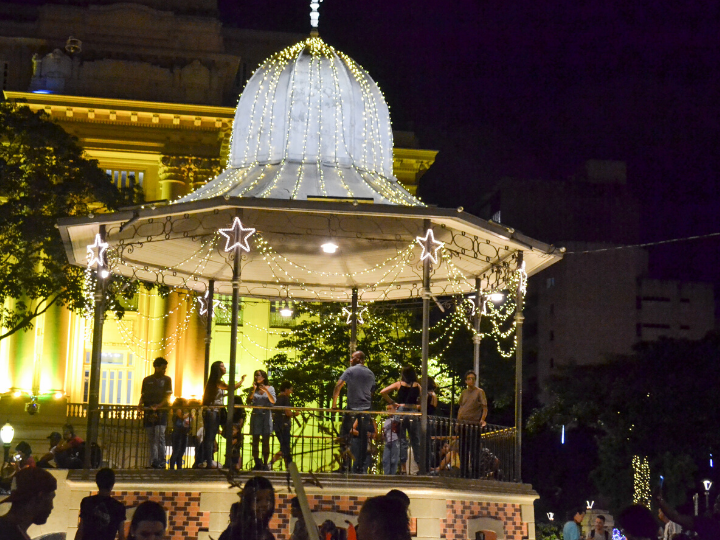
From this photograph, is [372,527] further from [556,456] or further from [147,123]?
[556,456]

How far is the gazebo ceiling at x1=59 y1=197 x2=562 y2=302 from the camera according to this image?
19.2 metres

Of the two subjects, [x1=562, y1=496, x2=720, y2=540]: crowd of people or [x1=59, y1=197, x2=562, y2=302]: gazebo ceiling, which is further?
[x1=59, y1=197, x2=562, y2=302]: gazebo ceiling

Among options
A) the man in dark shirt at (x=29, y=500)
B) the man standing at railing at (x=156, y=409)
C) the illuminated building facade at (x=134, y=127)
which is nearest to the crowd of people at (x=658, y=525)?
the man in dark shirt at (x=29, y=500)

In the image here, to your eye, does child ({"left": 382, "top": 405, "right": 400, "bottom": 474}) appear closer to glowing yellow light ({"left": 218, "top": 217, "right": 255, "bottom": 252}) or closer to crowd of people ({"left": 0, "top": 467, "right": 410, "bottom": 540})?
glowing yellow light ({"left": 218, "top": 217, "right": 255, "bottom": 252})

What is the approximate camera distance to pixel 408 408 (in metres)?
20.0

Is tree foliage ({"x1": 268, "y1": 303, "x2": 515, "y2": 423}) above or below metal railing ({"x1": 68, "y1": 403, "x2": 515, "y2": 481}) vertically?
above

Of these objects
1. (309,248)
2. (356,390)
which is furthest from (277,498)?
(309,248)

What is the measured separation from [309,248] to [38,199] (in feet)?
47.3

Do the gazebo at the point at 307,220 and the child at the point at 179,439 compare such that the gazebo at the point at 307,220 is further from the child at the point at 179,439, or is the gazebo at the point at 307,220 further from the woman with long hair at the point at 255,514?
the woman with long hair at the point at 255,514

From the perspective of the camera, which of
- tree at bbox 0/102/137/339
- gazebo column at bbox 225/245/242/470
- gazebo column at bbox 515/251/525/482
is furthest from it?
tree at bbox 0/102/137/339

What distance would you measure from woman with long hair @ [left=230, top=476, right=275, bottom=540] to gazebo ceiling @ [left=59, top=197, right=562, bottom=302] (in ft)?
31.2

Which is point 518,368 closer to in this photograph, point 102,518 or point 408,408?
point 408,408

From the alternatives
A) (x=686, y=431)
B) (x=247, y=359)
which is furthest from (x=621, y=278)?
(x=247, y=359)

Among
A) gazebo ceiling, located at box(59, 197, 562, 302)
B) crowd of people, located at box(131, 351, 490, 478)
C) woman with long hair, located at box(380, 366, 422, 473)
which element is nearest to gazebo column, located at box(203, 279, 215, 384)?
gazebo ceiling, located at box(59, 197, 562, 302)
